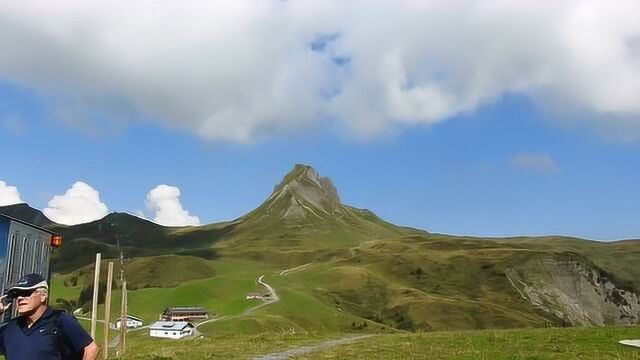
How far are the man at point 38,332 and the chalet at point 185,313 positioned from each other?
154 meters

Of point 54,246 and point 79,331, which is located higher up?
point 54,246

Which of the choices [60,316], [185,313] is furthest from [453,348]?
[185,313]

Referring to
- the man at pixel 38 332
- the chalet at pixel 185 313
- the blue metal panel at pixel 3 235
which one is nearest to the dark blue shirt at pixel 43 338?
the man at pixel 38 332

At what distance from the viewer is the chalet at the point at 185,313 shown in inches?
6348

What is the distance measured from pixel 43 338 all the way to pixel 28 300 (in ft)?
1.63

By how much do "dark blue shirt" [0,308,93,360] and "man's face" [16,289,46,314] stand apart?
0.16 meters

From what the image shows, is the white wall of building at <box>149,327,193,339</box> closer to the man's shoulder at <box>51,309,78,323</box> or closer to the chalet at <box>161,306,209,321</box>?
the chalet at <box>161,306,209,321</box>

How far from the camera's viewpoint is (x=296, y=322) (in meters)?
160

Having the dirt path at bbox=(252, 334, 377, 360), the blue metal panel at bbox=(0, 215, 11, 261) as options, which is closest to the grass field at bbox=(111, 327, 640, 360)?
the dirt path at bbox=(252, 334, 377, 360)

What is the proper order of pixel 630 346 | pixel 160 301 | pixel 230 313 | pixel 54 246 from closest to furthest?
pixel 54 246 → pixel 630 346 → pixel 230 313 → pixel 160 301

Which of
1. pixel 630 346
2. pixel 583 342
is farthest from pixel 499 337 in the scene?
pixel 630 346

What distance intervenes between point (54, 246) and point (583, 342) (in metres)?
25.2

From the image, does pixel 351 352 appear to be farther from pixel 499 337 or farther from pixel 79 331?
pixel 79 331

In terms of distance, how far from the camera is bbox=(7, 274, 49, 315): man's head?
792cm
